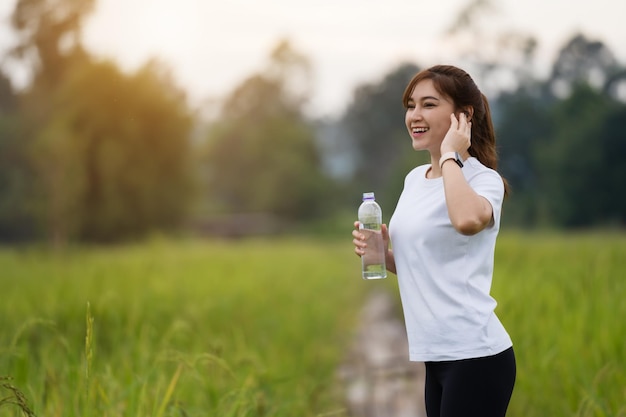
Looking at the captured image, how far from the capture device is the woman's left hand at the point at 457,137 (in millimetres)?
2002

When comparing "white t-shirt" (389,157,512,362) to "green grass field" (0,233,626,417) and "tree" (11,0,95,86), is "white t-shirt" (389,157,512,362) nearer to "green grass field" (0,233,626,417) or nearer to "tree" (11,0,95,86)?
"green grass field" (0,233,626,417)

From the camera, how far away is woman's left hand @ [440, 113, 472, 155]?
200 centimetres

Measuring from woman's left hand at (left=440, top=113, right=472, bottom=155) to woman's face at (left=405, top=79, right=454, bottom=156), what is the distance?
31 mm

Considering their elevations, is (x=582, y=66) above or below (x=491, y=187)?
above

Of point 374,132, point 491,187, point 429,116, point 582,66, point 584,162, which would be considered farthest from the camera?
point 374,132

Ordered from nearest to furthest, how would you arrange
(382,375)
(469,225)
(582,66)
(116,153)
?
1. (469,225)
2. (382,375)
3. (582,66)
4. (116,153)

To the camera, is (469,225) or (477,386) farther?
(477,386)

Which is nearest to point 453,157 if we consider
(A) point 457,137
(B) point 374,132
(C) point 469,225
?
(A) point 457,137

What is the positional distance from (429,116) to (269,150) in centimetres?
3615

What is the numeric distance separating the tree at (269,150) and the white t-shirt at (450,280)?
3351cm

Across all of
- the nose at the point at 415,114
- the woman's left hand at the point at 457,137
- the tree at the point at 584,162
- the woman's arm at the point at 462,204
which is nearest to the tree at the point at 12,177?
the tree at the point at 584,162

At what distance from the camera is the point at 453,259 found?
1.99m

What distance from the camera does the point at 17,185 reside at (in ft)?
54.6

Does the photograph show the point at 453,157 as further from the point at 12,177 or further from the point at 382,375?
the point at 12,177
